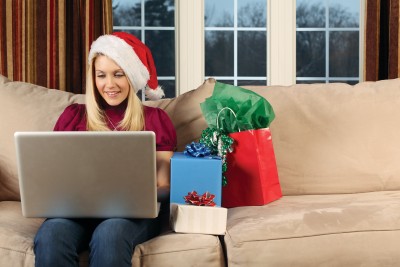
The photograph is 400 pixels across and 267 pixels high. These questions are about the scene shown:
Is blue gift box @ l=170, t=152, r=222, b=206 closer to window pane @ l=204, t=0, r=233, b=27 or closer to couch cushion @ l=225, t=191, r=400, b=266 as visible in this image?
couch cushion @ l=225, t=191, r=400, b=266

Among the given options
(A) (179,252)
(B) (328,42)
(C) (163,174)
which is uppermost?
(B) (328,42)

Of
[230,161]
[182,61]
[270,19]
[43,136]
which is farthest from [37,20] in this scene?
[43,136]

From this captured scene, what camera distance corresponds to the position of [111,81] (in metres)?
2.31

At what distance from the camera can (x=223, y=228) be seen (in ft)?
6.44

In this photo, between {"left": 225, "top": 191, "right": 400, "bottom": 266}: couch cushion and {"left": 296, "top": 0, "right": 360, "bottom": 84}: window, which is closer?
{"left": 225, "top": 191, "right": 400, "bottom": 266}: couch cushion

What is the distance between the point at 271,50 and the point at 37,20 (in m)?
1.24

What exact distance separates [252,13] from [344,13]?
587mm

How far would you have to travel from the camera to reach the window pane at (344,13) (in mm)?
4148

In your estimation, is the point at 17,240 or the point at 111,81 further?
the point at 111,81

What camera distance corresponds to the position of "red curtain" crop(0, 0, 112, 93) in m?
3.38

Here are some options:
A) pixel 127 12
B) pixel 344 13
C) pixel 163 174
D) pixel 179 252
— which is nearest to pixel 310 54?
pixel 344 13

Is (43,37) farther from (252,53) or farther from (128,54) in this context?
(252,53)

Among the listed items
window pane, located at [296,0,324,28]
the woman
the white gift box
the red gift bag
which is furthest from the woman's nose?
window pane, located at [296,0,324,28]

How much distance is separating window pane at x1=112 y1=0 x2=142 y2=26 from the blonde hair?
1.79 m
